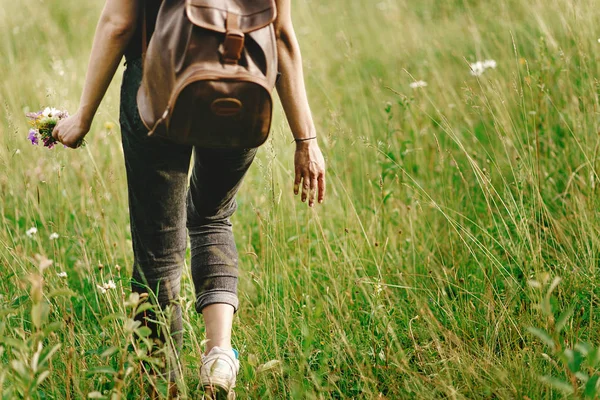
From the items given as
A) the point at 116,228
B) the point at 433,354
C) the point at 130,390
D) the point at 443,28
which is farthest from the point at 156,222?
the point at 443,28

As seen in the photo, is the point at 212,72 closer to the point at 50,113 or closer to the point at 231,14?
the point at 231,14

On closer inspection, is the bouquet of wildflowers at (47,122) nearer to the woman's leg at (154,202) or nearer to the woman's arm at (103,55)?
the woman's arm at (103,55)

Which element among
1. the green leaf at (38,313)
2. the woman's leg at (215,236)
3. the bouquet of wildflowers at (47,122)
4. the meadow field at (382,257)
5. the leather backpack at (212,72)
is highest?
the leather backpack at (212,72)

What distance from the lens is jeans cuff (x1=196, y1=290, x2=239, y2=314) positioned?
6.89 ft

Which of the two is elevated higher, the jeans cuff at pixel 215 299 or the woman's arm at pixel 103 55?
the woman's arm at pixel 103 55

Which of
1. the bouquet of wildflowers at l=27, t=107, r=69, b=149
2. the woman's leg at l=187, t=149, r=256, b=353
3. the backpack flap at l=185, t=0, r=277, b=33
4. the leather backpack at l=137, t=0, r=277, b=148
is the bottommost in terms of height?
the woman's leg at l=187, t=149, r=256, b=353

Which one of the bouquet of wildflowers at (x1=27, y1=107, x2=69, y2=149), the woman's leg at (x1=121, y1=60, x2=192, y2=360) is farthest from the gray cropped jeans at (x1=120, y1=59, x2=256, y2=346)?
the bouquet of wildflowers at (x1=27, y1=107, x2=69, y2=149)

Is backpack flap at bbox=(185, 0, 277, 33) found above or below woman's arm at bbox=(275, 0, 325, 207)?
above

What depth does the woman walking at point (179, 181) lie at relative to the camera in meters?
1.81

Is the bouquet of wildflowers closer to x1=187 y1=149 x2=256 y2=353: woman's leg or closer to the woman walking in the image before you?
the woman walking

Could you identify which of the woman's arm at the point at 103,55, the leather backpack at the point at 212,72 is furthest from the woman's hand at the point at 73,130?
the leather backpack at the point at 212,72

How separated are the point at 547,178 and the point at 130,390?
6.22 ft

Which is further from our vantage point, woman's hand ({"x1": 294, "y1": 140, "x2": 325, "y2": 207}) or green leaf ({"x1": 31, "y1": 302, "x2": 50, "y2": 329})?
woman's hand ({"x1": 294, "y1": 140, "x2": 325, "y2": 207})

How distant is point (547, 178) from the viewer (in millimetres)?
2791
